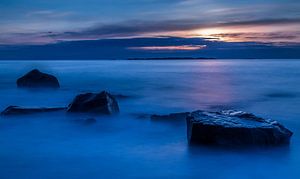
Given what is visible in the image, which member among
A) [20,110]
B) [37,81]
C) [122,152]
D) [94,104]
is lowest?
[122,152]

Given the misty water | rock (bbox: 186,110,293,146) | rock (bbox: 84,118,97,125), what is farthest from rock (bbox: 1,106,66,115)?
rock (bbox: 186,110,293,146)

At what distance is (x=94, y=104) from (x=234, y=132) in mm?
5797

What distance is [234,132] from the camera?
8281 millimetres

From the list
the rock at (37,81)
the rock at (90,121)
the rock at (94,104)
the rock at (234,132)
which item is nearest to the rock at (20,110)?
the rock at (94,104)

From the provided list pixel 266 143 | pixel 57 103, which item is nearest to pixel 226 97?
pixel 57 103

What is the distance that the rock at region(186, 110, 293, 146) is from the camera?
8297 mm

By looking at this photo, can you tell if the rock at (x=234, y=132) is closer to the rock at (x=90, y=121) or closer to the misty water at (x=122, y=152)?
the misty water at (x=122, y=152)

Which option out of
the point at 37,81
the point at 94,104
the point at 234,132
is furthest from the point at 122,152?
the point at 37,81

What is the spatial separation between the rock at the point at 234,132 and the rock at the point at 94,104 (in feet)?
15.2

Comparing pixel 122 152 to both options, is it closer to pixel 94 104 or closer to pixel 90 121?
pixel 90 121

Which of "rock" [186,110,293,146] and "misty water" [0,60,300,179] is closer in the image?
"misty water" [0,60,300,179]

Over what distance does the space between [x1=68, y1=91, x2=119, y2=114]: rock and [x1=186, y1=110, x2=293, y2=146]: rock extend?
462 cm

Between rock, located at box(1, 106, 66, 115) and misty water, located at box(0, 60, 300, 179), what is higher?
rock, located at box(1, 106, 66, 115)

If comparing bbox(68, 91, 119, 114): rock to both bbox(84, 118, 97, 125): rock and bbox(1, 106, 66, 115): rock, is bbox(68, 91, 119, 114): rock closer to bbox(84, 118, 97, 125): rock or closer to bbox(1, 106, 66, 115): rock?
bbox(84, 118, 97, 125): rock
